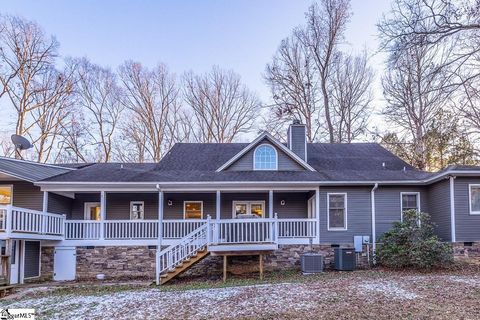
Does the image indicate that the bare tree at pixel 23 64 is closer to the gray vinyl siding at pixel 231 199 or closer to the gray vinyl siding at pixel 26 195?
the gray vinyl siding at pixel 26 195

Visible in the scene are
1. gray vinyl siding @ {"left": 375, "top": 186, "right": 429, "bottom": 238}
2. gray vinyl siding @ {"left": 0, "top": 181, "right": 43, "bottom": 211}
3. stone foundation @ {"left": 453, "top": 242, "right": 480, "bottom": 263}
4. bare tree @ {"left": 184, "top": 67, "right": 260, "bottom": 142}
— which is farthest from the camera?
bare tree @ {"left": 184, "top": 67, "right": 260, "bottom": 142}

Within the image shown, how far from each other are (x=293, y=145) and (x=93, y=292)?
31.0 feet

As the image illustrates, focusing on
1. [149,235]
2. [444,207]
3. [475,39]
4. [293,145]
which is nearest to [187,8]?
[293,145]

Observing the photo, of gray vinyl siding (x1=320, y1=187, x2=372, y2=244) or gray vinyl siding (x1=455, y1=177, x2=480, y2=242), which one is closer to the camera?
gray vinyl siding (x1=455, y1=177, x2=480, y2=242)

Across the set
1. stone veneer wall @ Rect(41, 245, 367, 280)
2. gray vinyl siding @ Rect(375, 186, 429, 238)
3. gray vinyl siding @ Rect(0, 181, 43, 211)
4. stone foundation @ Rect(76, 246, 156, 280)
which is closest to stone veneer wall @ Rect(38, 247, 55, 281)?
stone veneer wall @ Rect(41, 245, 367, 280)

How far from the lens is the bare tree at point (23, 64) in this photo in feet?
74.9

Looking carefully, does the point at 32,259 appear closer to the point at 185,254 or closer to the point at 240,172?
the point at 185,254

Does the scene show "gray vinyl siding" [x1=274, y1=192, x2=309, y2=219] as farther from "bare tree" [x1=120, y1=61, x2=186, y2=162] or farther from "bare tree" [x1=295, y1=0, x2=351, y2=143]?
"bare tree" [x1=120, y1=61, x2=186, y2=162]

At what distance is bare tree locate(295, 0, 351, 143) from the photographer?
987 inches

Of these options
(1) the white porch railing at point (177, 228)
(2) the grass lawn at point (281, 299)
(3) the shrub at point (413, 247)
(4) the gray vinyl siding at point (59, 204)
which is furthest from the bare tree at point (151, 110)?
(3) the shrub at point (413, 247)

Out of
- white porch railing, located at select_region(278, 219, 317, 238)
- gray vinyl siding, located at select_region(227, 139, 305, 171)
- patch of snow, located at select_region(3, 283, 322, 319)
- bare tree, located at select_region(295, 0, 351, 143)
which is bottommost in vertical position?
patch of snow, located at select_region(3, 283, 322, 319)

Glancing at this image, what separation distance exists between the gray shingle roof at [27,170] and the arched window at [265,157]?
7359 mm

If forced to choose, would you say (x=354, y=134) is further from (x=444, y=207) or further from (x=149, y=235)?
(x=149, y=235)

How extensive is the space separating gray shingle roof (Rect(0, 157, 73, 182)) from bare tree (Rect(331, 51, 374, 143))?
16.7 m
